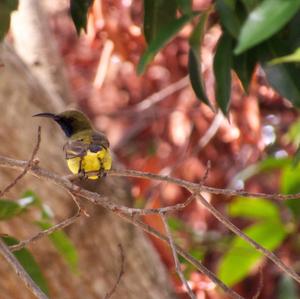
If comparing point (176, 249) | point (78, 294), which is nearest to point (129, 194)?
point (78, 294)

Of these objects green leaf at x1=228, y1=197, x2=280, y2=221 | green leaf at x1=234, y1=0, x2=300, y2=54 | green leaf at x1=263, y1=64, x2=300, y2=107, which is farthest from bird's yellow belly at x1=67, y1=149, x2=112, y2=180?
green leaf at x1=228, y1=197, x2=280, y2=221

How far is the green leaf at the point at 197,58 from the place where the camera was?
2730 mm

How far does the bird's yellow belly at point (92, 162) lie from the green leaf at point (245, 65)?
577 mm

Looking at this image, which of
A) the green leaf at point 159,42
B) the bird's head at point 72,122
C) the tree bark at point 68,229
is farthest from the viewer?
the tree bark at point 68,229

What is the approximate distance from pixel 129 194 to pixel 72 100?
0.96 m

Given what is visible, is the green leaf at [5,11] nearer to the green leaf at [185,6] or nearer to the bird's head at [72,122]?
the green leaf at [185,6]

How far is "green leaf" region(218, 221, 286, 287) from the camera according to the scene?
4.92 m

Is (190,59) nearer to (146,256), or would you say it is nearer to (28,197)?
(28,197)

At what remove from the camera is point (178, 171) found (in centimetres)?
596

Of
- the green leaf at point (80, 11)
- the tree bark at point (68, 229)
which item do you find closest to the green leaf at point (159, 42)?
the green leaf at point (80, 11)

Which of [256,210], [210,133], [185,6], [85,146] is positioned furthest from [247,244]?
[185,6]

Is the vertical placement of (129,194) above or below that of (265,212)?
above

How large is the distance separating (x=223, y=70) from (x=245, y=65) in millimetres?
87

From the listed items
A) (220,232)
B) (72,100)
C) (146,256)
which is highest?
(72,100)
